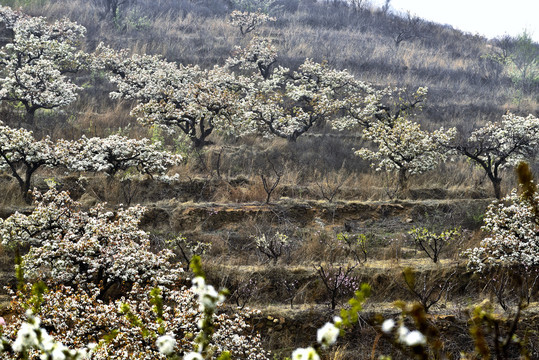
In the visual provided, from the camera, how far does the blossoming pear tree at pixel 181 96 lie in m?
15.2

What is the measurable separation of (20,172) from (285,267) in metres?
8.47

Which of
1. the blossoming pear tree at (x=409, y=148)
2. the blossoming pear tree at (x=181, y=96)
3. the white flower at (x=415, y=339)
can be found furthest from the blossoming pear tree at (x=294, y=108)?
the white flower at (x=415, y=339)

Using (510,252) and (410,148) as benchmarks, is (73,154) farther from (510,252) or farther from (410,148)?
(510,252)

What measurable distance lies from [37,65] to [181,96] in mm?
4943

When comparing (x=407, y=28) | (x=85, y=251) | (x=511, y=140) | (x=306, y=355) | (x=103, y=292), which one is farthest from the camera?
(x=407, y=28)

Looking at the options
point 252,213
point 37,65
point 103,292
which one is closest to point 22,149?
point 103,292

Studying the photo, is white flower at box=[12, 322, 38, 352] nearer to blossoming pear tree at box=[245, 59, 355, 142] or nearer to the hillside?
the hillside

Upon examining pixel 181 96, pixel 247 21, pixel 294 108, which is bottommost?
pixel 181 96

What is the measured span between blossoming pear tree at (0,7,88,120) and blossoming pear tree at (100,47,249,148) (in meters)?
1.96

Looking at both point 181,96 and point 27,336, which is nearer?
point 27,336

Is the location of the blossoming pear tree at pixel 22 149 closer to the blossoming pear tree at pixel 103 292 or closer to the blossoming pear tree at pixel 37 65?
the blossoming pear tree at pixel 103 292

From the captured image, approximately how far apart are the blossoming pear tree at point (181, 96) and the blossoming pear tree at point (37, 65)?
1964 mm

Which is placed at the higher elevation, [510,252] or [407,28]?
[407,28]

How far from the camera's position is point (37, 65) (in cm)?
1532
